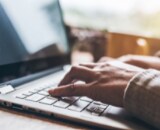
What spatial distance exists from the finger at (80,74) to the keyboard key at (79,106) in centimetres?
6

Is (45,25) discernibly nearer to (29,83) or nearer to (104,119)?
(29,83)

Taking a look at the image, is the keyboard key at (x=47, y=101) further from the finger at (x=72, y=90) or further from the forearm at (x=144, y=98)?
the forearm at (x=144, y=98)

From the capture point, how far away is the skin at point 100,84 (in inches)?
22.4

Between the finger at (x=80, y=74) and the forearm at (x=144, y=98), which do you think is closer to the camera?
the forearm at (x=144, y=98)

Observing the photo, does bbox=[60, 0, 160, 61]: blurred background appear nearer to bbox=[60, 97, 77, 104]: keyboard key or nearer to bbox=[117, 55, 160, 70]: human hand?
bbox=[117, 55, 160, 70]: human hand

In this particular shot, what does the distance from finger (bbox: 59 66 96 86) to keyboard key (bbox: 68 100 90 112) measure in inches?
2.4

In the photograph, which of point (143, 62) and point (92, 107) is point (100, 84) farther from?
point (143, 62)

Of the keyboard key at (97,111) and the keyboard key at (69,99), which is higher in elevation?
the keyboard key at (69,99)

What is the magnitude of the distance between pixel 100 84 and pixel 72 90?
6 centimetres

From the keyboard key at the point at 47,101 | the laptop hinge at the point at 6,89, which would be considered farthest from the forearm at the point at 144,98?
the laptop hinge at the point at 6,89

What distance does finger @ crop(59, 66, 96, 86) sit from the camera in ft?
2.08

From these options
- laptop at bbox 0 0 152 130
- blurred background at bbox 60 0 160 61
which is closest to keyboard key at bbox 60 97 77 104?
laptop at bbox 0 0 152 130

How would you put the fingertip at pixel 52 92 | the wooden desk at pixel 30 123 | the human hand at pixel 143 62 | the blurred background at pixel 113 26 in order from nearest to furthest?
the wooden desk at pixel 30 123 → the fingertip at pixel 52 92 → the human hand at pixel 143 62 → the blurred background at pixel 113 26

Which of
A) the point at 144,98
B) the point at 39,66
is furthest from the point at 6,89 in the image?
the point at 144,98
